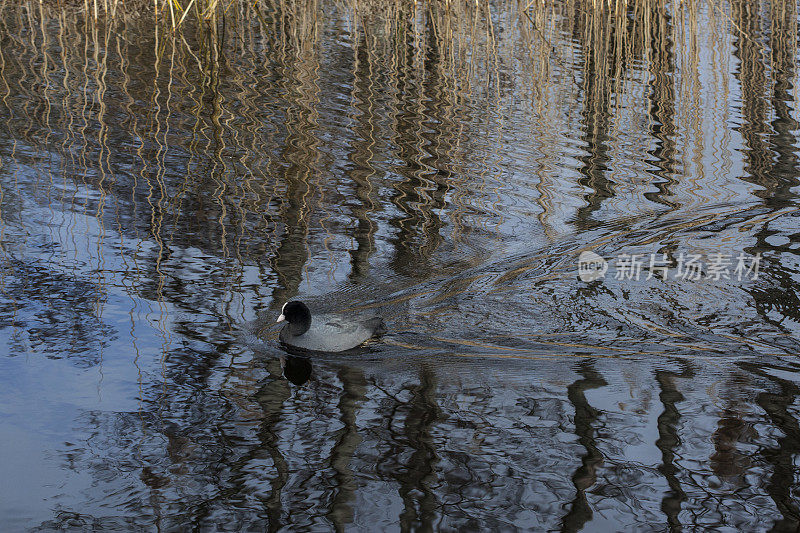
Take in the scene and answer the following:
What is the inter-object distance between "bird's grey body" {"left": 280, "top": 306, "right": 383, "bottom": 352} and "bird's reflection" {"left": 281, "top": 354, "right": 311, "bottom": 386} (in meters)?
0.08

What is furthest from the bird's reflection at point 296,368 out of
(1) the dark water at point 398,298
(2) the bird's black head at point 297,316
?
(2) the bird's black head at point 297,316

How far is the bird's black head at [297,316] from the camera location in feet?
16.3

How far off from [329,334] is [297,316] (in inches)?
8.1

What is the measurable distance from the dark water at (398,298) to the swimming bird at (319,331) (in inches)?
5.1

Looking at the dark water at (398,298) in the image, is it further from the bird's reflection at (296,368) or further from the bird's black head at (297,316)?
the bird's black head at (297,316)

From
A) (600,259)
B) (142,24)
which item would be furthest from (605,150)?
(142,24)

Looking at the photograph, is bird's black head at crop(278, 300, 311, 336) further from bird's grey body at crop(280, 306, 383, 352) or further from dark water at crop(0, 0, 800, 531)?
dark water at crop(0, 0, 800, 531)

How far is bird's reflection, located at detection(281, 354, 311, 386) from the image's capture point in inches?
184

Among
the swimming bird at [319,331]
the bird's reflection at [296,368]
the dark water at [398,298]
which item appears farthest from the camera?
the swimming bird at [319,331]

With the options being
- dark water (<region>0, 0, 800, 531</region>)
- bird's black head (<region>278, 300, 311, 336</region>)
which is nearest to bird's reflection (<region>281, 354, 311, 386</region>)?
dark water (<region>0, 0, 800, 531</region>)

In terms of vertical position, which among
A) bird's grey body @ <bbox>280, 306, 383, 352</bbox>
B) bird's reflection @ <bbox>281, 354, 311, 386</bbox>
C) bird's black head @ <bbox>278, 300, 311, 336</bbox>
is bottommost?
bird's reflection @ <bbox>281, 354, 311, 386</bbox>

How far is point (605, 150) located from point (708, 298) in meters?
3.44

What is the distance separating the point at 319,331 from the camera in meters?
4.96

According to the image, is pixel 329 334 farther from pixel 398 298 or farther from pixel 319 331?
pixel 398 298
